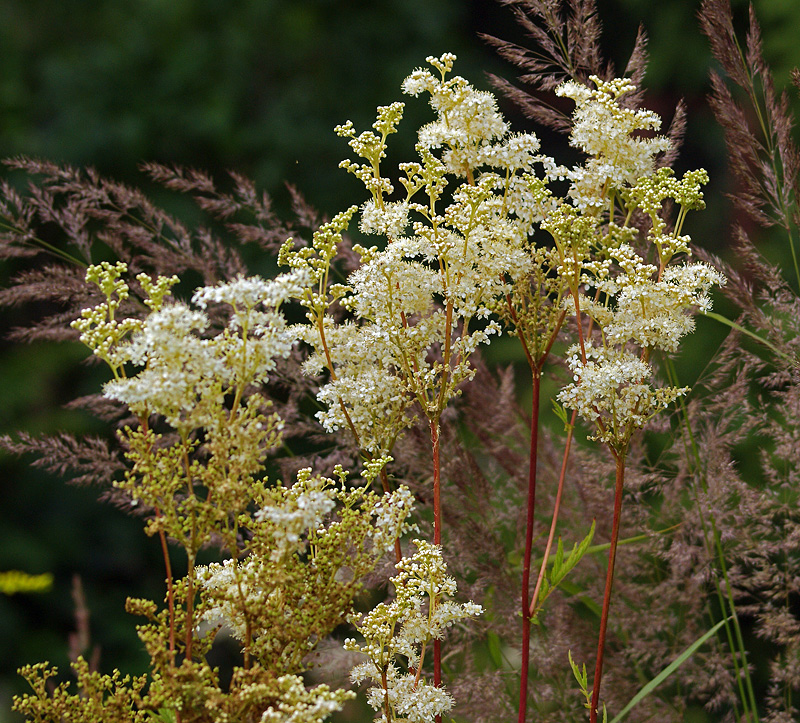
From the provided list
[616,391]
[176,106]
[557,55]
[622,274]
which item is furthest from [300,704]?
[176,106]

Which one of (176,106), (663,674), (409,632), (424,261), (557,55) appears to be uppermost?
(176,106)

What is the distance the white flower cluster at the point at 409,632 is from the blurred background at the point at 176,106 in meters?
2.95

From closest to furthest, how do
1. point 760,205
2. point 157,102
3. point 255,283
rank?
Result: 1. point 255,283
2. point 760,205
3. point 157,102

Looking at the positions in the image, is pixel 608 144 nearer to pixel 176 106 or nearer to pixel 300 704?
pixel 300 704

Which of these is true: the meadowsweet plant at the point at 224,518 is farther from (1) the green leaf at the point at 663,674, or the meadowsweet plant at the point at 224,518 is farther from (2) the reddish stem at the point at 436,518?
(1) the green leaf at the point at 663,674

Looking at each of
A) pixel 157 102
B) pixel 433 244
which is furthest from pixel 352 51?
pixel 433 244

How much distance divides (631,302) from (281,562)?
1.55 ft

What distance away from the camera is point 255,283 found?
695mm

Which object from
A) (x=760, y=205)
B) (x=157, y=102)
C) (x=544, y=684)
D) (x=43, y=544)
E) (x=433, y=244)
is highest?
(x=157, y=102)

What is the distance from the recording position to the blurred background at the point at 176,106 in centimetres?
391

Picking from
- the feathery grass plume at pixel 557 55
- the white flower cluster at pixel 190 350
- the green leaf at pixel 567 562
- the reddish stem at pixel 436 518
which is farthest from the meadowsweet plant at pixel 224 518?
the feathery grass plume at pixel 557 55

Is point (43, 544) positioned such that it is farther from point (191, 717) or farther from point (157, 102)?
point (191, 717)

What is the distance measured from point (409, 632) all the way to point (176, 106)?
14.5ft

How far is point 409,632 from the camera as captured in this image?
84 cm
